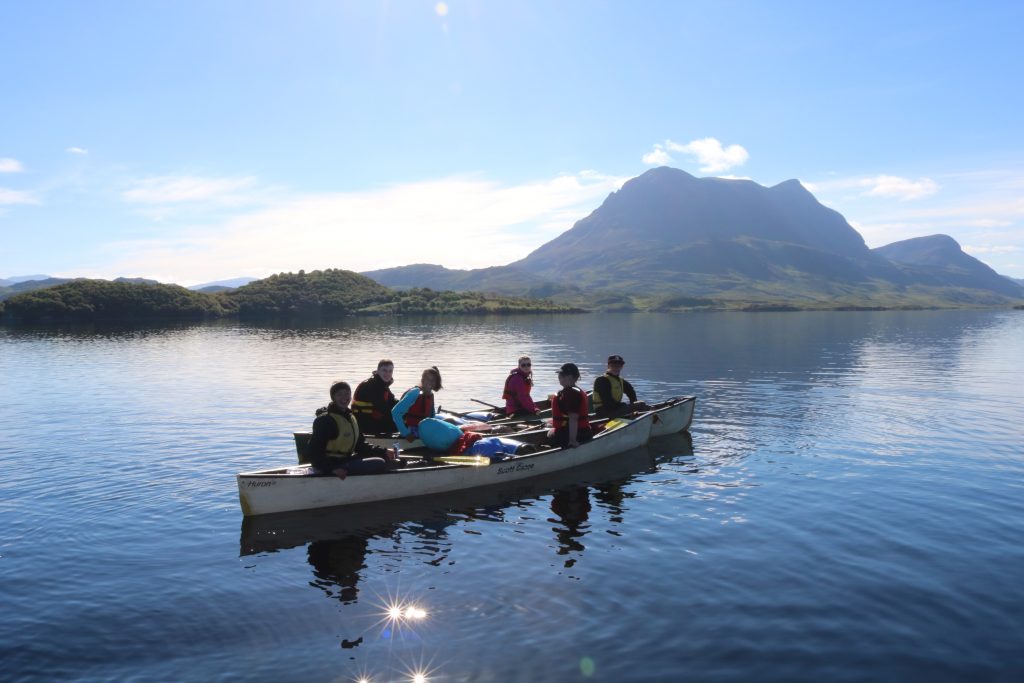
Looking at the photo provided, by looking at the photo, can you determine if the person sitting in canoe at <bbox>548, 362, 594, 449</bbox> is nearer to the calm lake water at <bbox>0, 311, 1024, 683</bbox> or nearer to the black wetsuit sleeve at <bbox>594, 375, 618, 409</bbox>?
the calm lake water at <bbox>0, 311, 1024, 683</bbox>

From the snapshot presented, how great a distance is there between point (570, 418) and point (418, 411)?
16.3 ft

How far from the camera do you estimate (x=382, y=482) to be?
17.4 m

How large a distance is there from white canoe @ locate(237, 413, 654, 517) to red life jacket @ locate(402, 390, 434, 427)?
2.80 meters

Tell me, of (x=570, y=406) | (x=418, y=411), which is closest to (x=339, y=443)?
(x=418, y=411)

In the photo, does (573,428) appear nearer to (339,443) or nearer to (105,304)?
(339,443)

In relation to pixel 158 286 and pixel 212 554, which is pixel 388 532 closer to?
pixel 212 554

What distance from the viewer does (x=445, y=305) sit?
199250 millimetres

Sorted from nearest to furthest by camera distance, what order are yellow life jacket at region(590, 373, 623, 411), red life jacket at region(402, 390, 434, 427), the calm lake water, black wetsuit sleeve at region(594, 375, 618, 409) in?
the calm lake water < red life jacket at region(402, 390, 434, 427) < yellow life jacket at region(590, 373, 623, 411) < black wetsuit sleeve at region(594, 375, 618, 409)

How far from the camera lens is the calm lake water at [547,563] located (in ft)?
32.8

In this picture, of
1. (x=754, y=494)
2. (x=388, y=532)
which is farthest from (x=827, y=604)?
(x=388, y=532)

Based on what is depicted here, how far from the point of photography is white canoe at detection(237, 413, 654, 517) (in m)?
16.1

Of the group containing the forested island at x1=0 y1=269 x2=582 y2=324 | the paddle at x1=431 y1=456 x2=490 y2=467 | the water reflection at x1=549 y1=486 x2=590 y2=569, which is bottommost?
the water reflection at x1=549 y1=486 x2=590 y2=569

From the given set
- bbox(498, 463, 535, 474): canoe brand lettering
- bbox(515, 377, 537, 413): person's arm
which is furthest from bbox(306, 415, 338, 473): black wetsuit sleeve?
bbox(515, 377, 537, 413): person's arm

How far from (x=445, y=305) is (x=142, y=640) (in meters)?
190
